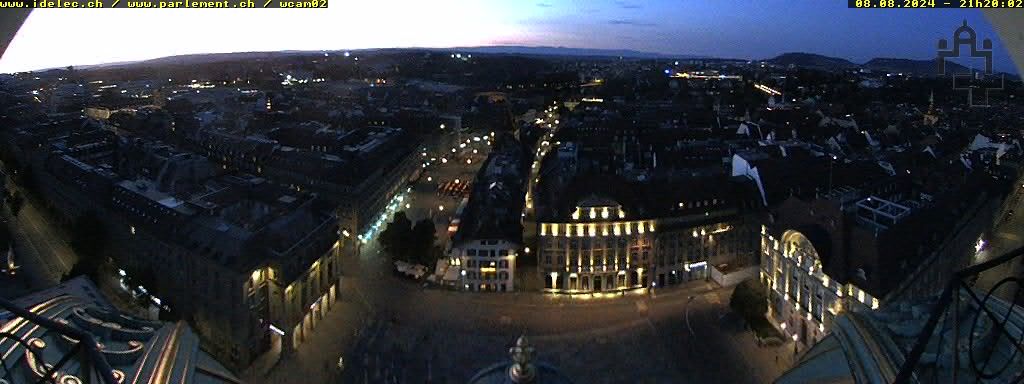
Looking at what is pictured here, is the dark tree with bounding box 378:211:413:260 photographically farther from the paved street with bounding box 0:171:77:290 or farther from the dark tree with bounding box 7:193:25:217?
the dark tree with bounding box 7:193:25:217

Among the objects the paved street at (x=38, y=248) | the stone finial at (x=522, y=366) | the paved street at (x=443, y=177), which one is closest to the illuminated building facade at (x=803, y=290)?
the paved street at (x=443, y=177)

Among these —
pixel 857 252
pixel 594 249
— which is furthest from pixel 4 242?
pixel 857 252

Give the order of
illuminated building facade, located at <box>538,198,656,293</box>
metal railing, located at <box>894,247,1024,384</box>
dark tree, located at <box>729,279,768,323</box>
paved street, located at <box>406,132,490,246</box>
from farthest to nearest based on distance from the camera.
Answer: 1. paved street, located at <box>406,132,490,246</box>
2. illuminated building facade, located at <box>538,198,656,293</box>
3. dark tree, located at <box>729,279,768,323</box>
4. metal railing, located at <box>894,247,1024,384</box>

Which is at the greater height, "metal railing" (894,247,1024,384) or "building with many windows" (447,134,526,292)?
"metal railing" (894,247,1024,384)

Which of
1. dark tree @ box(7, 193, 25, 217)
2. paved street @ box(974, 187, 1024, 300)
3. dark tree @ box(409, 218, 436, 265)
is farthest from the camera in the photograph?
dark tree @ box(7, 193, 25, 217)

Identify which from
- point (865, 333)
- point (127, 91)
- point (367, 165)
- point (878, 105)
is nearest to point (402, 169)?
point (367, 165)

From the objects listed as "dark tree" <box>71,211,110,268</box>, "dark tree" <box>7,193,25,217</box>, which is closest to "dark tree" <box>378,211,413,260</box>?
"dark tree" <box>71,211,110,268</box>

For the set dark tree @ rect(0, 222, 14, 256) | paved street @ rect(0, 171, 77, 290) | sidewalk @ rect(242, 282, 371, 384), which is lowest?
sidewalk @ rect(242, 282, 371, 384)
